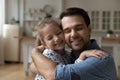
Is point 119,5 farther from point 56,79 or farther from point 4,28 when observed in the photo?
point 56,79

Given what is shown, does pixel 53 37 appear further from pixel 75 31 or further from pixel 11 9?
pixel 11 9

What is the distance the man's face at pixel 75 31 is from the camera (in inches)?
47.0

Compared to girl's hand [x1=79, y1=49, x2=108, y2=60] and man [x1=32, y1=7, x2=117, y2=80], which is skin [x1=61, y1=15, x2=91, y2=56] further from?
girl's hand [x1=79, y1=49, x2=108, y2=60]

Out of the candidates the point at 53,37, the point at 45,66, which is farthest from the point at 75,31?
the point at 45,66

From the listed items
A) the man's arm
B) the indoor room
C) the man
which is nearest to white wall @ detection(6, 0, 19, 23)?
the indoor room

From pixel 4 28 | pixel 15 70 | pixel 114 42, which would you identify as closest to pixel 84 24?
pixel 114 42

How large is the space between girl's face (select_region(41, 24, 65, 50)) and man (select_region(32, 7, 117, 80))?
30 millimetres

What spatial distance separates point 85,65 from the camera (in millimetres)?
1040

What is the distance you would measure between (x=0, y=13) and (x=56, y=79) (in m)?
6.90

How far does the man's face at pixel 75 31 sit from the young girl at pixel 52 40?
38mm

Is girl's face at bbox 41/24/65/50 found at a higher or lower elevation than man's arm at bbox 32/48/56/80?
higher

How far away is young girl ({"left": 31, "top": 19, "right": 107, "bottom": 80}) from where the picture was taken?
1.22m

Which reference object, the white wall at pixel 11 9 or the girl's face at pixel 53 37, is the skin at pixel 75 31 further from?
the white wall at pixel 11 9

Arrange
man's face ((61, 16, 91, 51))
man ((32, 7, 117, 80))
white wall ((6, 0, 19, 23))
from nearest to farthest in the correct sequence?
man ((32, 7, 117, 80)), man's face ((61, 16, 91, 51)), white wall ((6, 0, 19, 23))
